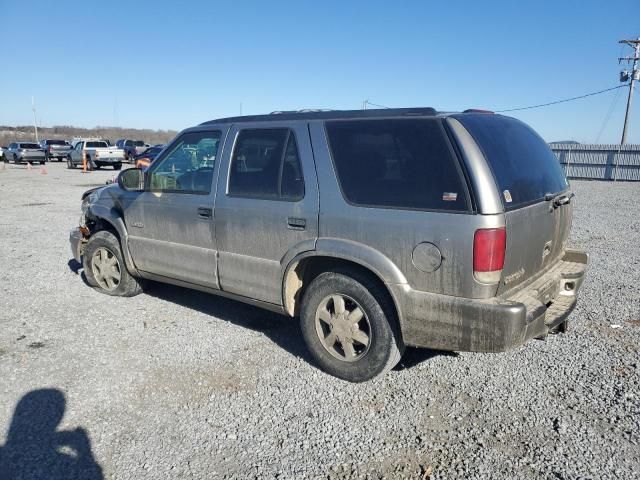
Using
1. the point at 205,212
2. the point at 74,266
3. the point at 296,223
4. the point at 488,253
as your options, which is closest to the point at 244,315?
the point at 205,212

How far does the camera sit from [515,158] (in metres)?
3.24

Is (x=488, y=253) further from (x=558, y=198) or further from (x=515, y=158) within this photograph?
(x=558, y=198)

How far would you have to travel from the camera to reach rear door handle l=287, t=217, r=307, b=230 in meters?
3.50

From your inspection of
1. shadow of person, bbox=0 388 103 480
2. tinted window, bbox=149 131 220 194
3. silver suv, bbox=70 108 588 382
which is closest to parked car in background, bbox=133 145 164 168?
tinted window, bbox=149 131 220 194

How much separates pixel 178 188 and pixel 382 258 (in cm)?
228

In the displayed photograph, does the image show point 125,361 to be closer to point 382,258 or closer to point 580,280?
point 382,258

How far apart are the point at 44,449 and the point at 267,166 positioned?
7.96 feet

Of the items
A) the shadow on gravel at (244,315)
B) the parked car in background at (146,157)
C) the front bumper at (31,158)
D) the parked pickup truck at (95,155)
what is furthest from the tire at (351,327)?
the front bumper at (31,158)

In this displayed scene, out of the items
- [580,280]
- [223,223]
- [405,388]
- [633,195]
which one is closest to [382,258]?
[405,388]

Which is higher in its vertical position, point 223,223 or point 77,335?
point 223,223

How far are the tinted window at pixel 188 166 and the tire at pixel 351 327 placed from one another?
1.48 meters

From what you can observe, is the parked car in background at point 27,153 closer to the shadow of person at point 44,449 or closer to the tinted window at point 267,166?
the tinted window at point 267,166

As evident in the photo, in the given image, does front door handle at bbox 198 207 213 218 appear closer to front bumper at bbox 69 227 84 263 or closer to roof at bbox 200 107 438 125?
roof at bbox 200 107 438 125

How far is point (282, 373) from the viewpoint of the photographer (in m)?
3.62
